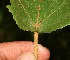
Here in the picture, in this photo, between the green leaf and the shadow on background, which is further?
the shadow on background

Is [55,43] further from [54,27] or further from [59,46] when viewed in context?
[54,27]

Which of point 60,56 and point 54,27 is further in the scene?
point 60,56

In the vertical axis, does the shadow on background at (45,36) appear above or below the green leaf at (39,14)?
below

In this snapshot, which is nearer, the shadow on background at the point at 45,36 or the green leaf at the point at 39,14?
the green leaf at the point at 39,14

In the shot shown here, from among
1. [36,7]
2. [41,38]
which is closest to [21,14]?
[36,7]
